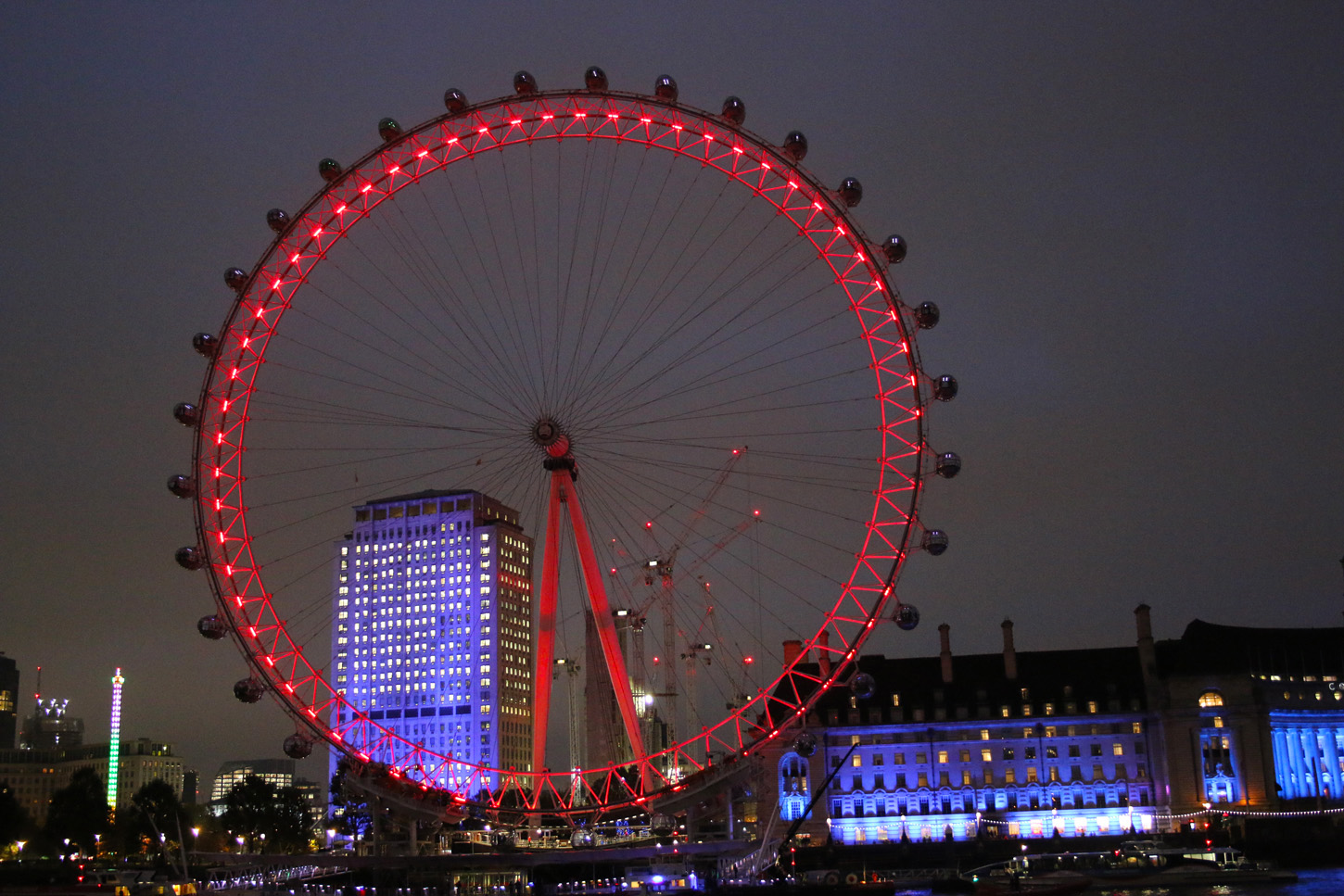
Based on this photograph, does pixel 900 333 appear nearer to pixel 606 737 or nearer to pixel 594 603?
pixel 594 603

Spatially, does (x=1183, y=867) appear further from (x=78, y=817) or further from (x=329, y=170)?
(x=78, y=817)

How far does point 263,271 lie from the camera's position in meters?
59.4

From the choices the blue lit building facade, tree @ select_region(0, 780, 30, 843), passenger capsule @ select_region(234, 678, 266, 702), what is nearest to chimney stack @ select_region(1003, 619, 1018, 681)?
the blue lit building facade

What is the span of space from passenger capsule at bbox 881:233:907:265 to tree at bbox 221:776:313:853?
9598 cm

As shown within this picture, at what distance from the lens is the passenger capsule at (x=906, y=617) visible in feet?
182

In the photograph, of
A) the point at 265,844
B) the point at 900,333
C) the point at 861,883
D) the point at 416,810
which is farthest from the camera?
the point at 265,844

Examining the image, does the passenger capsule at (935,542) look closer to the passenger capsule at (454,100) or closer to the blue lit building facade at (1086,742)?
the passenger capsule at (454,100)

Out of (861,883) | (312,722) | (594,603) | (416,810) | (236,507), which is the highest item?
(236,507)

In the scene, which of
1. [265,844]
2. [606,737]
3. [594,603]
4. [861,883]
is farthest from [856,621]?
[606,737]

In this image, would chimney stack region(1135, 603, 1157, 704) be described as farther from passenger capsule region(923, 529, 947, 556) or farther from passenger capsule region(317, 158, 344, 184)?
passenger capsule region(317, 158, 344, 184)

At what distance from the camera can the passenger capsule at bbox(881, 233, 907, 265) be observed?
2208 inches

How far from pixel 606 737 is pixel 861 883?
9189 cm

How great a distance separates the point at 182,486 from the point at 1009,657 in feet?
236

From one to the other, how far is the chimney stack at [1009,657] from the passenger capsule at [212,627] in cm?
6962
